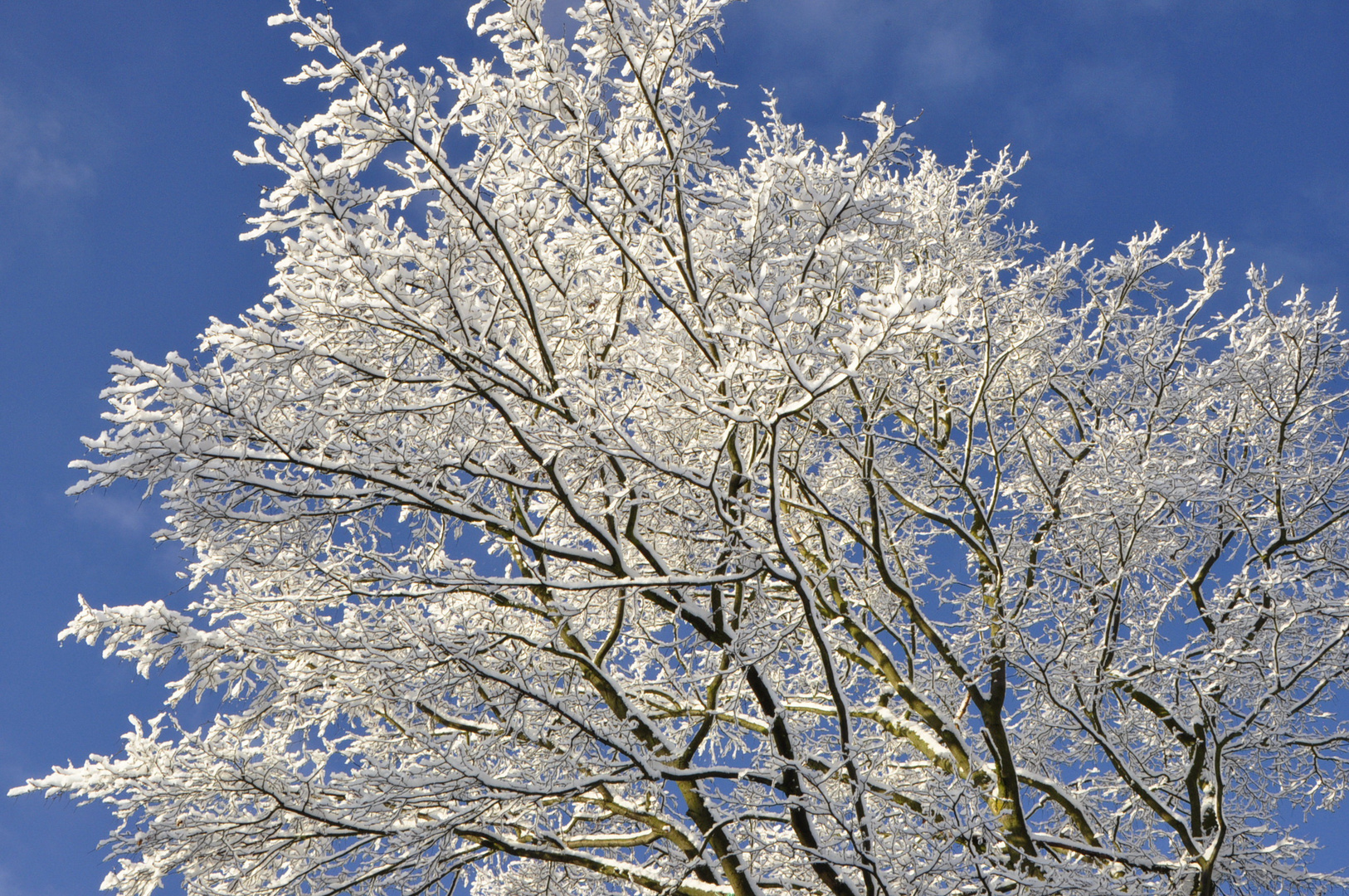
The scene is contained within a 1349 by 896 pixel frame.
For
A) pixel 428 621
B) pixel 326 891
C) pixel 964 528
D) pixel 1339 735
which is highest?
pixel 964 528

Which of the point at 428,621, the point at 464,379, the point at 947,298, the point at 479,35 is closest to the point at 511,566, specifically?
the point at 428,621

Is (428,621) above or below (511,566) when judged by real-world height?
below

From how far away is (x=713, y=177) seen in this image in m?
5.22

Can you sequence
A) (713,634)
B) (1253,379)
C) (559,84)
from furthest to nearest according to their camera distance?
1. (1253,379)
2. (713,634)
3. (559,84)

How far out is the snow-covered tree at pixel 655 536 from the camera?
15.0 ft

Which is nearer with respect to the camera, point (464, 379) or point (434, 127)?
point (434, 127)

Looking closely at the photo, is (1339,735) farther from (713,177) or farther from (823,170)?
(713,177)

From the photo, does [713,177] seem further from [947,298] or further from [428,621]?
[428,621]

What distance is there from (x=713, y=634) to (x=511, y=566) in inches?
71.1

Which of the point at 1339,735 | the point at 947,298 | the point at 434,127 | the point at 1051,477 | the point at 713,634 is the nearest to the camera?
the point at 947,298

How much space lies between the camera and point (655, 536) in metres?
7.18

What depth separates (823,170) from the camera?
5.79m

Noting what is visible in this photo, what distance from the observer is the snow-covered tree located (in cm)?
456

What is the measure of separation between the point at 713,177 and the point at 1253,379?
474 cm
